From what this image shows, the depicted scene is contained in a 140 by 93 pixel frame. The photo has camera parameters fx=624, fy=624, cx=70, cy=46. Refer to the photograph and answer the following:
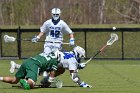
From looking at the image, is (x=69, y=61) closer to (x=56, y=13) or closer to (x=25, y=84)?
(x=25, y=84)

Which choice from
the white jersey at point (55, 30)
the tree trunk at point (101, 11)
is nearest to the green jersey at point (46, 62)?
the white jersey at point (55, 30)

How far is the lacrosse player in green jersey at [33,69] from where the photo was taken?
45.0 feet

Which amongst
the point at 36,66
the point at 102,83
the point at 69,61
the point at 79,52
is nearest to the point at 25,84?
the point at 36,66

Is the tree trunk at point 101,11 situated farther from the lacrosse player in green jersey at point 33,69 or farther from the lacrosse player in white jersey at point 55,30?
the lacrosse player in green jersey at point 33,69

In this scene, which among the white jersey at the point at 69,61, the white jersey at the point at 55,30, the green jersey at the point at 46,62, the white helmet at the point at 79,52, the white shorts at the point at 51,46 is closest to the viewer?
the green jersey at the point at 46,62

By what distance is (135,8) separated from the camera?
39.1 meters

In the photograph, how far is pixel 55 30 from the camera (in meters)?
16.3

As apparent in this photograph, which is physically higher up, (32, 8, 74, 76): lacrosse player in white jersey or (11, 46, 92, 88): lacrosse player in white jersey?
(32, 8, 74, 76): lacrosse player in white jersey

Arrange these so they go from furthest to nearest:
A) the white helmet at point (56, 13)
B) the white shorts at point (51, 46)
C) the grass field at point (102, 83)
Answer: the white shorts at point (51, 46), the white helmet at point (56, 13), the grass field at point (102, 83)

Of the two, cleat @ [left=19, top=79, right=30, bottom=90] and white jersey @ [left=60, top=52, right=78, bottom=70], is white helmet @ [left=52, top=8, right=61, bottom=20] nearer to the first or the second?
white jersey @ [left=60, top=52, right=78, bottom=70]

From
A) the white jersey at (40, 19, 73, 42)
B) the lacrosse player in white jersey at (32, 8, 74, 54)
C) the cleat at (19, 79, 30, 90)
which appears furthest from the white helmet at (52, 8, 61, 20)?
the cleat at (19, 79, 30, 90)

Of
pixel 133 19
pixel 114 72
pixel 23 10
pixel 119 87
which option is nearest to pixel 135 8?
pixel 133 19

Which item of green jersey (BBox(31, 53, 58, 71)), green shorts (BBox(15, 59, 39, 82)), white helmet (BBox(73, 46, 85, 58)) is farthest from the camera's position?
white helmet (BBox(73, 46, 85, 58))

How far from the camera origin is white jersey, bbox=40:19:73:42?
52.7 feet
